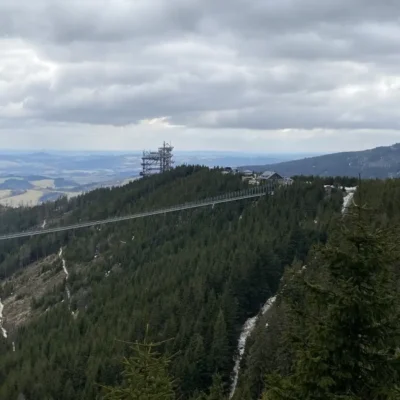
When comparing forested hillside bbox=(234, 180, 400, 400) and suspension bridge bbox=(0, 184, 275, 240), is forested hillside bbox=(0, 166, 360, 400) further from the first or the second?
forested hillside bbox=(234, 180, 400, 400)

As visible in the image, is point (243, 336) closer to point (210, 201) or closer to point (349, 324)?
point (349, 324)

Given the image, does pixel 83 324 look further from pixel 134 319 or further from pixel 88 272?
pixel 88 272

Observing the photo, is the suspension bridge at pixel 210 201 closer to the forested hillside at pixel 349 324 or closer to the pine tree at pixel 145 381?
the pine tree at pixel 145 381

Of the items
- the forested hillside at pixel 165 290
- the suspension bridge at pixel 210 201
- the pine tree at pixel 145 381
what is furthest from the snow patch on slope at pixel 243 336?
the suspension bridge at pixel 210 201

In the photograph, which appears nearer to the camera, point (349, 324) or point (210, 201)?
point (349, 324)

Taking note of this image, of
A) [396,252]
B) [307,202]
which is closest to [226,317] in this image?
[307,202]

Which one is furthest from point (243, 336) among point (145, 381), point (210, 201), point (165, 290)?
point (210, 201)
